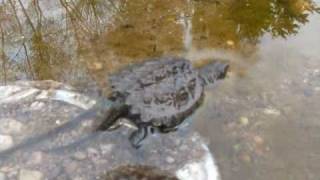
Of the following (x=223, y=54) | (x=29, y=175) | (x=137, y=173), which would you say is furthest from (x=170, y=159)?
(x=223, y=54)

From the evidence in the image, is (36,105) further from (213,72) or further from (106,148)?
(213,72)

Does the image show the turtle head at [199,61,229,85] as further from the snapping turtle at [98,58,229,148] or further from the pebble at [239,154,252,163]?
the pebble at [239,154,252,163]

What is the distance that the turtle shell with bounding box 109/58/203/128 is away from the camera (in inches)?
109

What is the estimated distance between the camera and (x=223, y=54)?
3473mm

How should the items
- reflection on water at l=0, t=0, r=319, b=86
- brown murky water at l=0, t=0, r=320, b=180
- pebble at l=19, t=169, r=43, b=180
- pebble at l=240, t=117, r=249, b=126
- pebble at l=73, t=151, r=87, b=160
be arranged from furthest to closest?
1. reflection on water at l=0, t=0, r=319, b=86
2. pebble at l=240, t=117, r=249, b=126
3. brown murky water at l=0, t=0, r=320, b=180
4. pebble at l=73, t=151, r=87, b=160
5. pebble at l=19, t=169, r=43, b=180

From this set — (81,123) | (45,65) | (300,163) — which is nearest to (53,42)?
(45,65)

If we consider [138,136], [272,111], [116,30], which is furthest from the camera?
[116,30]

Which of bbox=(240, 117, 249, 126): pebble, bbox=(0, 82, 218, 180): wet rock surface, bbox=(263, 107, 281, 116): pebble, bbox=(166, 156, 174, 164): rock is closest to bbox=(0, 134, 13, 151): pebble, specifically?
bbox=(0, 82, 218, 180): wet rock surface

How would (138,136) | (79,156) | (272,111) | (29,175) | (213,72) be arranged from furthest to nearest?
1. (213,72)
2. (272,111)
3. (138,136)
4. (79,156)
5. (29,175)

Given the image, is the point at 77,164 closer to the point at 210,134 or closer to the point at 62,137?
the point at 62,137

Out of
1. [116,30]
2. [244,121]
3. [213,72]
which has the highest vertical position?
[116,30]

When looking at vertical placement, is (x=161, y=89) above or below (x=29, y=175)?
above

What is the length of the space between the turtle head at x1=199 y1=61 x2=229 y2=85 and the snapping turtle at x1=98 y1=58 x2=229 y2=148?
0.53ft

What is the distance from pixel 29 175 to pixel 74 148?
271 mm
